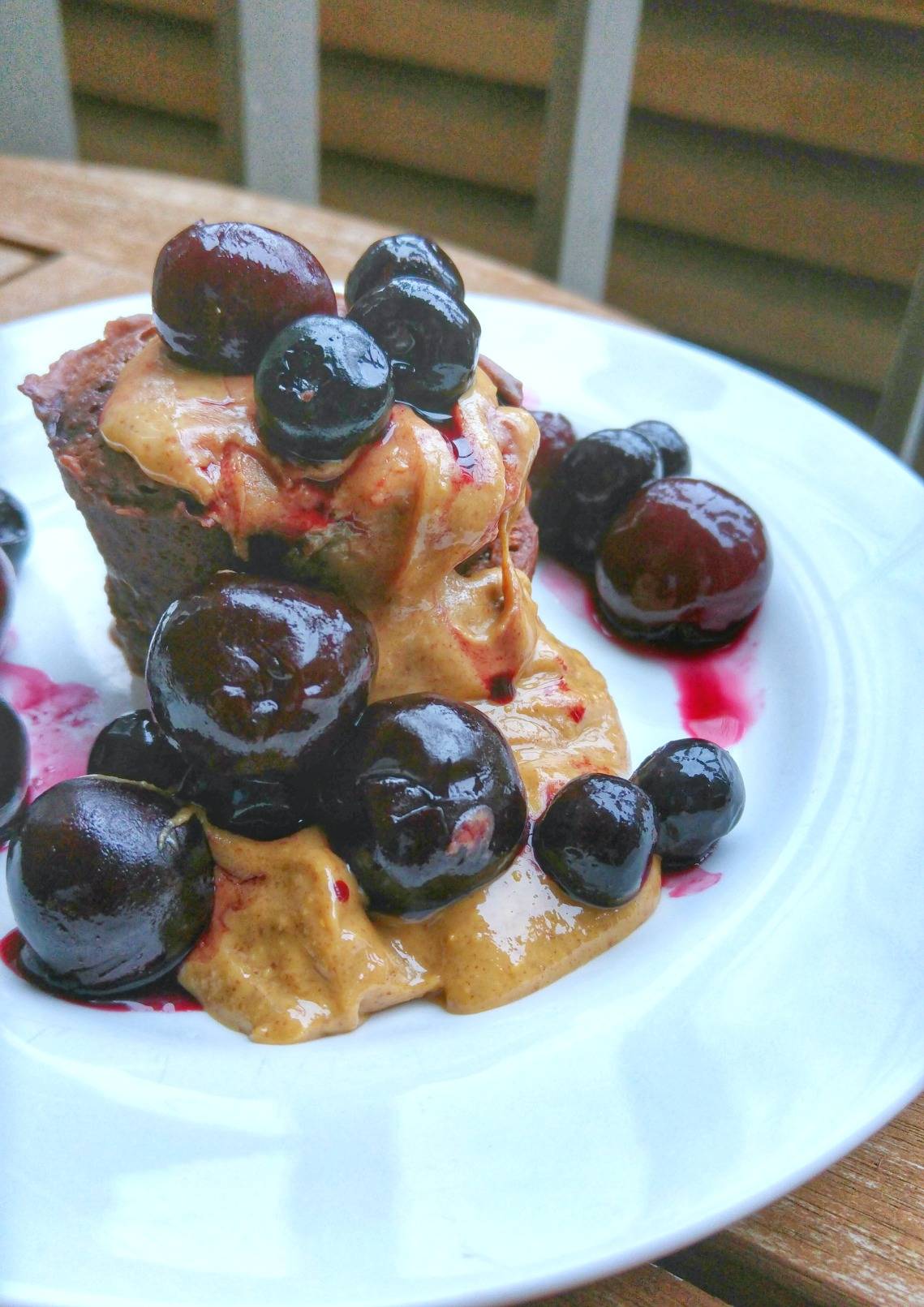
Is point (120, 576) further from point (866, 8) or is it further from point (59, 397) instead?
point (866, 8)

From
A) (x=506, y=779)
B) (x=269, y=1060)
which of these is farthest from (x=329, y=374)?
(x=269, y=1060)

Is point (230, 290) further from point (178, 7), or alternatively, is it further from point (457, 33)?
point (178, 7)

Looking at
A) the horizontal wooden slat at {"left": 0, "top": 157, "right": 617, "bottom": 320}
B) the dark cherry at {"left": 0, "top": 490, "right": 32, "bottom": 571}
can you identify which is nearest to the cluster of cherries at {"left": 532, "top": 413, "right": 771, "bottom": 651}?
the horizontal wooden slat at {"left": 0, "top": 157, "right": 617, "bottom": 320}

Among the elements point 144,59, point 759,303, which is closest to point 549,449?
point 759,303

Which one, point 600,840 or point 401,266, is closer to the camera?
point 600,840

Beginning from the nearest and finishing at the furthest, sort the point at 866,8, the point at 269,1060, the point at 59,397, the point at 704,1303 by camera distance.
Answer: the point at 704,1303 < the point at 269,1060 < the point at 59,397 < the point at 866,8
